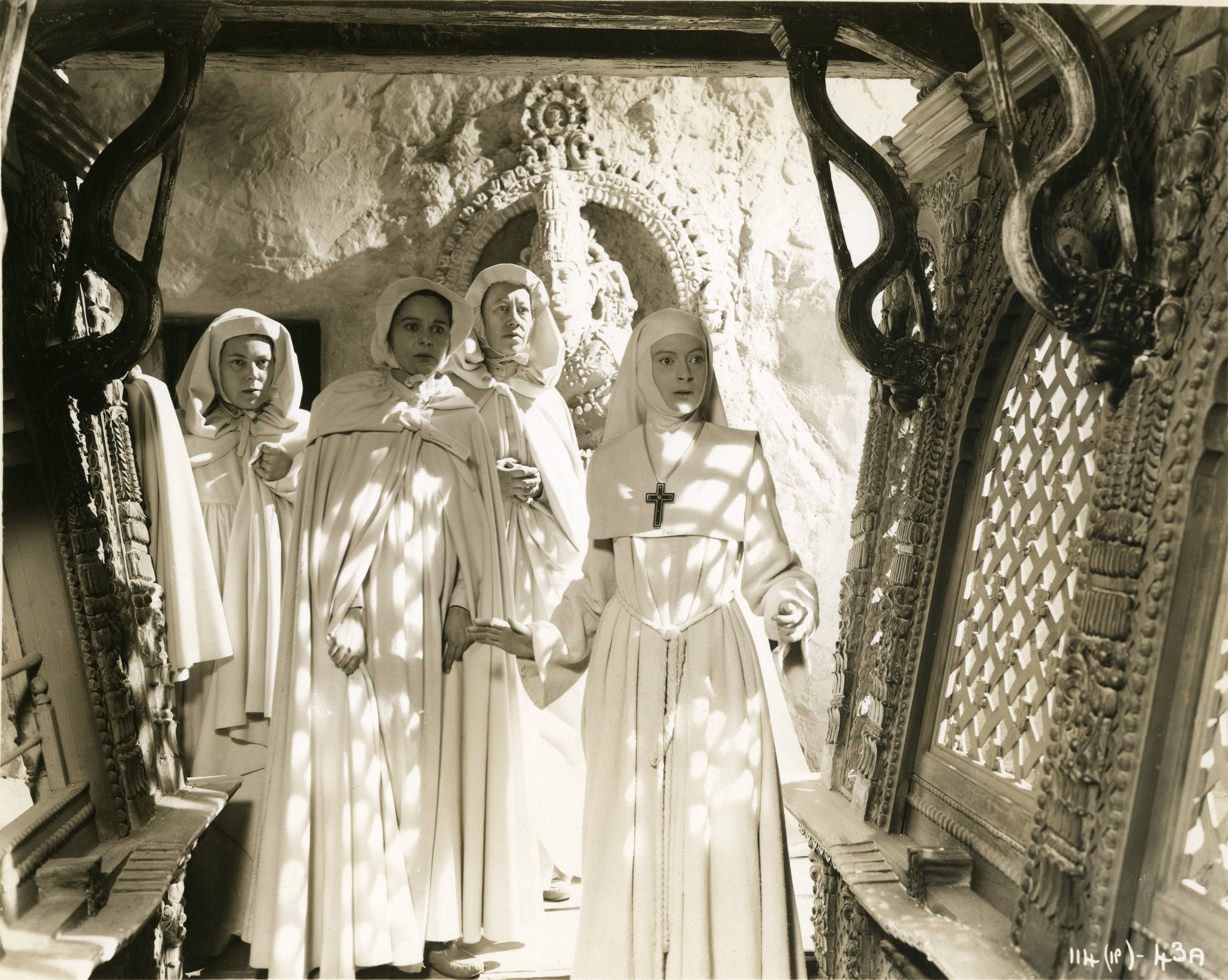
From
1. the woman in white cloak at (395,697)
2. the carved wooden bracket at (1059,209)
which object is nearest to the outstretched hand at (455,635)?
the woman in white cloak at (395,697)

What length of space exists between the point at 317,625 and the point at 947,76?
2535 mm

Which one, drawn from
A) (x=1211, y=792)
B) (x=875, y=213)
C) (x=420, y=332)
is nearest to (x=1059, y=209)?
(x=875, y=213)

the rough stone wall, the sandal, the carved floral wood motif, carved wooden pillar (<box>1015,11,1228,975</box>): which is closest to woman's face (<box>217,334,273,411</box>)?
the rough stone wall

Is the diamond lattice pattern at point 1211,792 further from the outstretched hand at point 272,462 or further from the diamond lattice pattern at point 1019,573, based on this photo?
the outstretched hand at point 272,462

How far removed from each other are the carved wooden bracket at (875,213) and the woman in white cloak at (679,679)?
0.45 m

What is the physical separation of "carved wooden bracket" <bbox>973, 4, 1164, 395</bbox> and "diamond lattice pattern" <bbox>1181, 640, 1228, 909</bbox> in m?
0.67

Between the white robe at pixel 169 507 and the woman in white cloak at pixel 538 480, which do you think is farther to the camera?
the woman in white cloak at pixel 538 480

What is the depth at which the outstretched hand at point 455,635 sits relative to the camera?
381 centimetres

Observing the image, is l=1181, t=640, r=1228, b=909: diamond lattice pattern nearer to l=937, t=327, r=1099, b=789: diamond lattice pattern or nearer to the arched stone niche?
l=937, t=327, r=1099, b=789: diamond lattice pattern

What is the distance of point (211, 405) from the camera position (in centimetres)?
484

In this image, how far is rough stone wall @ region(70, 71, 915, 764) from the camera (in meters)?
6.17

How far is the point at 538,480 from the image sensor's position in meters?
4.67

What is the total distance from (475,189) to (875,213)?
128 inches

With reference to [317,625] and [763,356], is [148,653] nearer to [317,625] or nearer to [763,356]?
[317,625]
